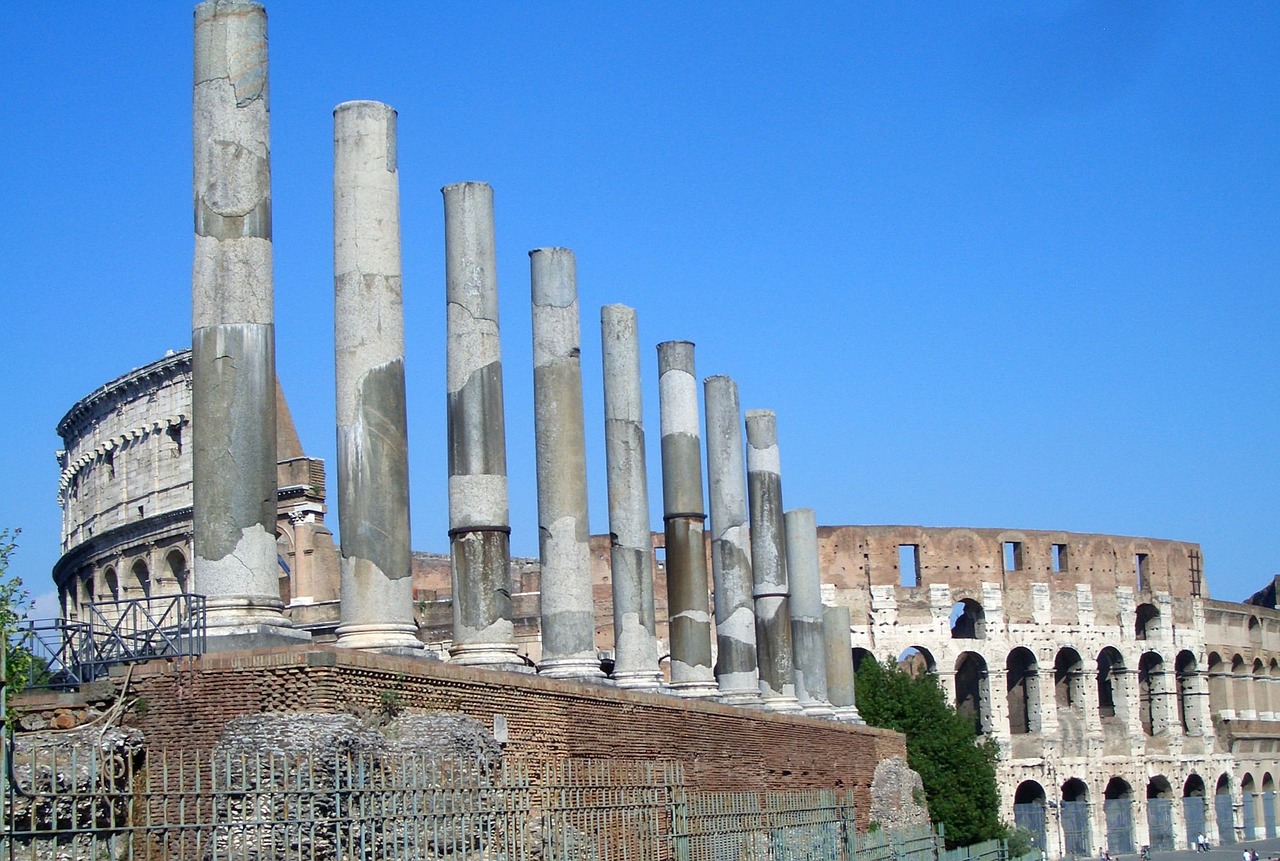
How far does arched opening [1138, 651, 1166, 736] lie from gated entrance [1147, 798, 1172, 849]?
5.44 ft

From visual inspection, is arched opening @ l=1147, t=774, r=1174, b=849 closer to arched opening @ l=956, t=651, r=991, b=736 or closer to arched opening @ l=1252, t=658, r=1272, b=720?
arched opening @ l=956, t=651, r=991, b=736

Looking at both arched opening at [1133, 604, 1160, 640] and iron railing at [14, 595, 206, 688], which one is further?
arched opening at [1133, 604, 1160, 640]

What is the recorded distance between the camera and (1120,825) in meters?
41.5

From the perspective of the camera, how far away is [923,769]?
31.8 meters

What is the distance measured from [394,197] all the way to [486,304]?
2520 millimetres

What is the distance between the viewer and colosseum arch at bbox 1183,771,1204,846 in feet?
142

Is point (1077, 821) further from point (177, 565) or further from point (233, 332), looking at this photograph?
point (233, 332)

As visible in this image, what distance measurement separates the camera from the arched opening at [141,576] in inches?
1422

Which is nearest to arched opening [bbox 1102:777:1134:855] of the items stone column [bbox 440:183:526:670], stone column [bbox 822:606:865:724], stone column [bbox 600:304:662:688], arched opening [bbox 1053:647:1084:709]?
arched opening [bbox 1053:647:1084:709]

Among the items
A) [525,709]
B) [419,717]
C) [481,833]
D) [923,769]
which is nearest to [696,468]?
[525,709]

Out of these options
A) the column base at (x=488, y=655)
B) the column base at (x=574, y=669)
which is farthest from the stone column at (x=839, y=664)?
the column base at (x=488, y=655)

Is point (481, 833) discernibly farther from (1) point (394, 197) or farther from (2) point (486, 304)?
(2) point (486, 304)

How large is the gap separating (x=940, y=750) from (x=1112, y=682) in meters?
11.7

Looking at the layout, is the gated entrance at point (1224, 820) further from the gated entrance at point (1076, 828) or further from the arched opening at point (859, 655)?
the arched opening at point (859, 655)
